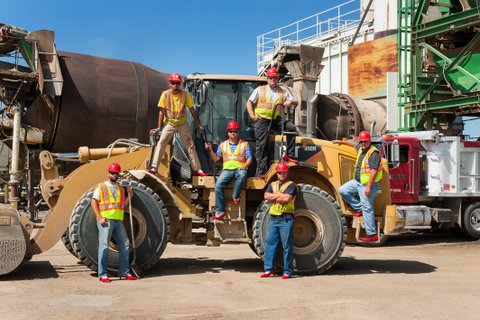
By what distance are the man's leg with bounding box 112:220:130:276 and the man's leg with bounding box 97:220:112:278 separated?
0.11 meters

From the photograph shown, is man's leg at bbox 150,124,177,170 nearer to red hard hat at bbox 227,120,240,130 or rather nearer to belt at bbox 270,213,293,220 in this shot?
red hard hat at bbox 227,120,240,130

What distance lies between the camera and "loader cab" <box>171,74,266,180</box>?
29.8 ft

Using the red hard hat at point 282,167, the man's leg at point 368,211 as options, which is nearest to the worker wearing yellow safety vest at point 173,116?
the red hard hat at point 282,167

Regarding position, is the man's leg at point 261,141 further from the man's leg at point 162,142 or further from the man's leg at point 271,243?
the man's leg at point 162,142

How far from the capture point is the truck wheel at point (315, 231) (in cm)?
884

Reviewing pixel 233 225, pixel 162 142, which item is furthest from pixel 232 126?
pixel 233 225

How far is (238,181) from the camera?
873cm

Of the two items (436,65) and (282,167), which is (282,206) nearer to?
(282,167)

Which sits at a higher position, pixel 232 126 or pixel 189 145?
pixel 232 126

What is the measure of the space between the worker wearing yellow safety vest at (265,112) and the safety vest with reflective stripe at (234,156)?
1.05ft

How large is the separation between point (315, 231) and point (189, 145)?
228 cm

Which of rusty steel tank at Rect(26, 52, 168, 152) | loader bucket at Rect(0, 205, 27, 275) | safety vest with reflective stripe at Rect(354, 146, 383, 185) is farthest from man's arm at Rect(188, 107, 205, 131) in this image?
rusty steel tank at Rect(26, 52, 168, 152)

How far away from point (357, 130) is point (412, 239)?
3.27m

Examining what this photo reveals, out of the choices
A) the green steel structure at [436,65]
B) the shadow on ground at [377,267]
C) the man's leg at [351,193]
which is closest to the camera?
the man's leg at [351,193]
